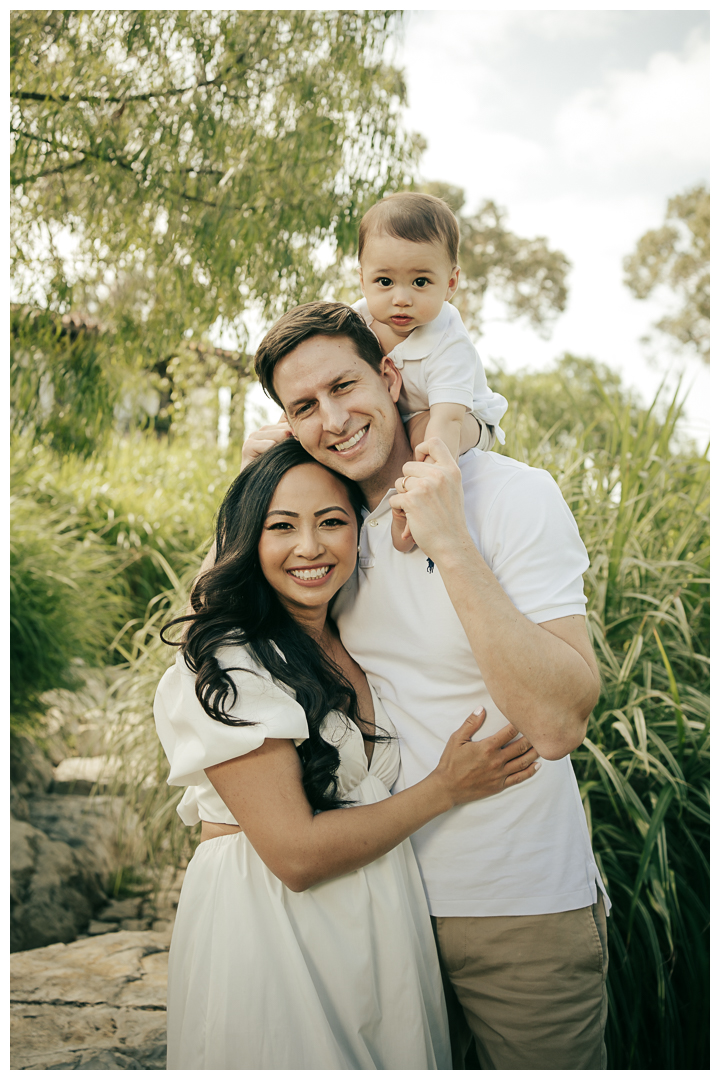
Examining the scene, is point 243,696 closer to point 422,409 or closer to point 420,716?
point 420,716

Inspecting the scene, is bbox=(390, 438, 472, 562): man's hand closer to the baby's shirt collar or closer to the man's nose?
the man's nose

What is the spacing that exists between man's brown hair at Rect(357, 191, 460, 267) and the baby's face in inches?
0.8

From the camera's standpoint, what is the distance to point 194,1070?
1646mm

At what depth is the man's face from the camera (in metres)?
1.83

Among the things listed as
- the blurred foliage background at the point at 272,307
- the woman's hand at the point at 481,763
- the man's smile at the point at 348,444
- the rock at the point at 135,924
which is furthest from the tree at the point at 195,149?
the rock at the point at 135,924

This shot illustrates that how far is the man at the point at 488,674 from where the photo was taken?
1.50 meters

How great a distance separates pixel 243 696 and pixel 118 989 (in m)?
2.04

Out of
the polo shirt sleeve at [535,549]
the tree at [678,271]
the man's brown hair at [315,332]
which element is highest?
the tree at [678,271]

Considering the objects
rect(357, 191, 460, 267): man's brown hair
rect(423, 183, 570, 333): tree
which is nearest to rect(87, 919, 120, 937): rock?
rect(357, 191, 460, 267): man's brown hair

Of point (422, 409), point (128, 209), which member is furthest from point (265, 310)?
point (422, 409)

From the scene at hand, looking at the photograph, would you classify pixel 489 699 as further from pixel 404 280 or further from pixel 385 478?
pixel 404 280

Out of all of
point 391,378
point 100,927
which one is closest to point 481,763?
point 391,378

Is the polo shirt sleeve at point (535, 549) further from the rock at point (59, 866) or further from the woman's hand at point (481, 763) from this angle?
the rock at point (59, 866)

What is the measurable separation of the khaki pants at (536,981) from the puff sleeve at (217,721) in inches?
24.0
